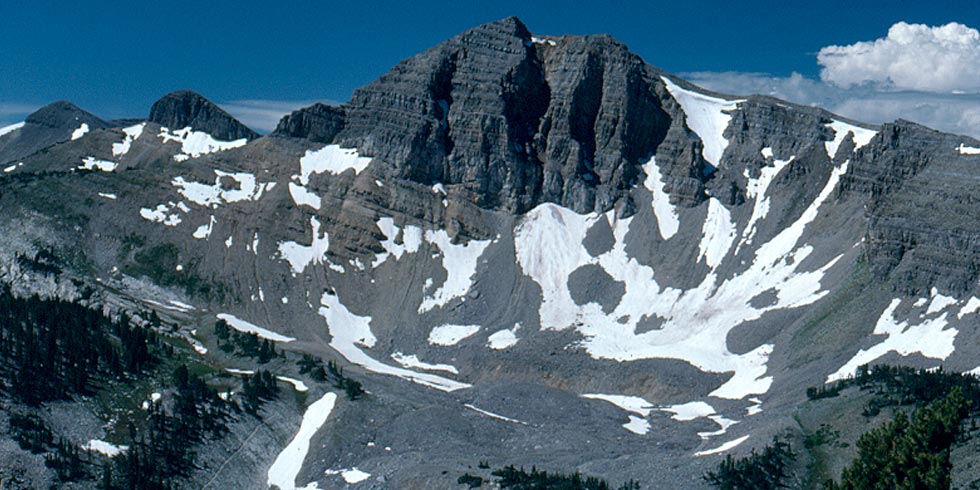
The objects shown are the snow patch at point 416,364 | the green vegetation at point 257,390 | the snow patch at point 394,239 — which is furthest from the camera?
the snow patch at point 394,239

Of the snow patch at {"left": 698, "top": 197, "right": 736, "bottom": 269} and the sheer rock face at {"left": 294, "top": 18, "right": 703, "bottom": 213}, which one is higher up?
the sheer rock face at {"left": 294, "top": 18, "right": 703, "bottom": 213}

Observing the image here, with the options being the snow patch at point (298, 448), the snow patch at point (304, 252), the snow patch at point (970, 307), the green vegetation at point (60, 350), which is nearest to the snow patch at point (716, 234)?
the snow patch at point (970, 307)

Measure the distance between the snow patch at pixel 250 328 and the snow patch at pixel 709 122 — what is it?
85873mm

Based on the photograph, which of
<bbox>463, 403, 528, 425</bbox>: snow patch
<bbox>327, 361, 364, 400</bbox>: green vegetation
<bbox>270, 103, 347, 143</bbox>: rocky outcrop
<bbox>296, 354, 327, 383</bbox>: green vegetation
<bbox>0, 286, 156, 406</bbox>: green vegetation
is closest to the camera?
<bbox>0, 286, 156, 406</bbox>: green vegetation

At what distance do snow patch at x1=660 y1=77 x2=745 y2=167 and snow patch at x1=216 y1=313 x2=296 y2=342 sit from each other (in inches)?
3381

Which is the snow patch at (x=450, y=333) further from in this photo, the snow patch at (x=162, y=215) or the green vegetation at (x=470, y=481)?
the green vegetation at (x=470, y=481)

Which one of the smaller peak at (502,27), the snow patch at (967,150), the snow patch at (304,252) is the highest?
the smaller peak at (502,27)

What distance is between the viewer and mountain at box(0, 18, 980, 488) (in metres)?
106

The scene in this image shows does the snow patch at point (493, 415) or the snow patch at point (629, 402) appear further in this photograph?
the snow patch at point (629, 402)

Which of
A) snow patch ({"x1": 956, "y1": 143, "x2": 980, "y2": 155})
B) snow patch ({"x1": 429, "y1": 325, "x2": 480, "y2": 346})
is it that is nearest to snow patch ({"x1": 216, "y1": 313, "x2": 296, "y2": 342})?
snow patch ({"x1": 429, "y1": 325, "x2": 480, "y2": 346})

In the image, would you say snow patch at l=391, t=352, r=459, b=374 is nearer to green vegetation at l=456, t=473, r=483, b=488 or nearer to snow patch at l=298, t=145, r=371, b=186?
snow patch at l=298, t=145, r=371, b=186

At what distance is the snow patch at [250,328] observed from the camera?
143 m

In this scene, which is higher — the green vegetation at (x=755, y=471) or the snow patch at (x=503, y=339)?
the snow patch at (x=503, y=339)

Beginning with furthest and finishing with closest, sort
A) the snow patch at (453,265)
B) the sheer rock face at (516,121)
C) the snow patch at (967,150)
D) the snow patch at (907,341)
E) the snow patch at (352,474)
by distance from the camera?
the sheer rock face at (516,121), the snow patch at (453,265), the snow patch at (967,150), the snow patch at (907,341), the snow patch at (352,474)
